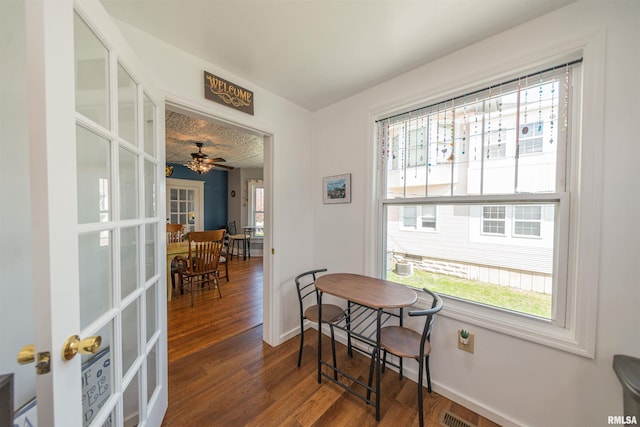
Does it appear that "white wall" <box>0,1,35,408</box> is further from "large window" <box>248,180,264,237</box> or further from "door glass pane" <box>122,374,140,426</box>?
"large window" <box>248,180,264,237</box>

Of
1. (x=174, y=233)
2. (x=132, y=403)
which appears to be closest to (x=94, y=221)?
(x=132, y=403)

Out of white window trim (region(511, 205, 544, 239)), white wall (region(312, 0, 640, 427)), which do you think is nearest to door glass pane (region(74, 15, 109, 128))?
white wall (region(312, 0, 640, 427))

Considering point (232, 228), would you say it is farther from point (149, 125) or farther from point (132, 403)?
point (132, 403)

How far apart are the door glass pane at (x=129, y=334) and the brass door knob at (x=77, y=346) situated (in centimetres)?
39

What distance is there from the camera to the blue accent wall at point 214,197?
19.9 feet

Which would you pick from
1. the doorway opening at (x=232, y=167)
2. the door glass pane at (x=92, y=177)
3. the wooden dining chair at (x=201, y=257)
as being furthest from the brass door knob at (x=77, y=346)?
the wooden dining chair at (x=201, y=257)

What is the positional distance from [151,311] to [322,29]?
195cm

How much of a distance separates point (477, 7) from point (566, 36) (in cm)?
49

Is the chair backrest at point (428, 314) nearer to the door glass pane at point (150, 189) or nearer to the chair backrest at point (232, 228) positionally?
the door glass pane at point (150, 189)

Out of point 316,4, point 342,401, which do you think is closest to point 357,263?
point 342,401

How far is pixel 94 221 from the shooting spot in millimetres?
791

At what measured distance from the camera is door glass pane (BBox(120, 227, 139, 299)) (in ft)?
3.16

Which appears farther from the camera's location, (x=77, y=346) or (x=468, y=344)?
(x=468, y=344)

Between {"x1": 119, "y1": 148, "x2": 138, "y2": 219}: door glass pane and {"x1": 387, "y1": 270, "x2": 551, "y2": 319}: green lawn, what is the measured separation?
6.22 ft
